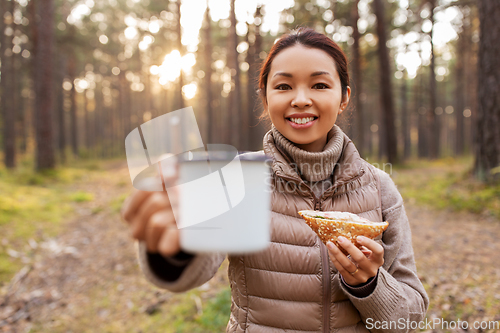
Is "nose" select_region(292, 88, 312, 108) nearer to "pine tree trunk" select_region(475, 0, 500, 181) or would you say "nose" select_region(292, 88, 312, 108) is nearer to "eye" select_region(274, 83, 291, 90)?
"eye" select_region(274, 83, 291, 90)

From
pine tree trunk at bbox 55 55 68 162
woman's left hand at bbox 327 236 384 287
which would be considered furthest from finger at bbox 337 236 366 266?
pine tree trunk at bbox 55 55 68 162

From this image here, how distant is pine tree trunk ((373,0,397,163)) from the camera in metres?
9.95

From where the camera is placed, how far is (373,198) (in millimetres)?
1278

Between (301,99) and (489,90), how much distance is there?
21.2ft

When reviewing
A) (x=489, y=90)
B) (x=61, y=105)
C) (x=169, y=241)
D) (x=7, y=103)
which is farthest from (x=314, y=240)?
(x=61, y=105)

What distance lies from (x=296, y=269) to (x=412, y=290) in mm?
517

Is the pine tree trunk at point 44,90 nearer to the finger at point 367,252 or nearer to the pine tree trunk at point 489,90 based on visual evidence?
the finger at point 367,252

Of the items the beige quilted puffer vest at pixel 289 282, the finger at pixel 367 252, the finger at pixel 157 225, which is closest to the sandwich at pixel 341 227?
the finger at pixel 367 252

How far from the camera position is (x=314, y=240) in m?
1.21

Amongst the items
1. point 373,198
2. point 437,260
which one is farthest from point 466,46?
point 373,198

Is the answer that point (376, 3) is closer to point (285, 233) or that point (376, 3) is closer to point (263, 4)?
point (263, 4)

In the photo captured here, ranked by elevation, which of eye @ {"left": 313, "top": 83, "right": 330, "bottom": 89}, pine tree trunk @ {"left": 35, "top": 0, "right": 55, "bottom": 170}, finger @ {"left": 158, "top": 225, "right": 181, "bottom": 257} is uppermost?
pine tree trunk @ {"left": 35, "top": 0, "right": 55, "bottom": 170}

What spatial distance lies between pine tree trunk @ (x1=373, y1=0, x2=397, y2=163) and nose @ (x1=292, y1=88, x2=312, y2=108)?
1059 centimetres

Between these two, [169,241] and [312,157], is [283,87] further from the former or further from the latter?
[169,241]
